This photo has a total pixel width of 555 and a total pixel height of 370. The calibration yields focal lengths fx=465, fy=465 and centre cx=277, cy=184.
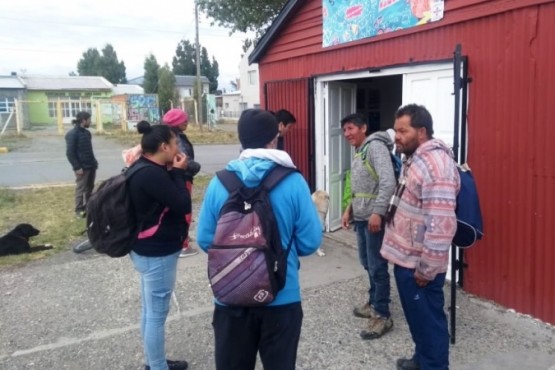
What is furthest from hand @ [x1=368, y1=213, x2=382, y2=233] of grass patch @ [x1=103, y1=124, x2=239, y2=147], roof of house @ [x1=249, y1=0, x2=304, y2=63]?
grass patch @ [x1=103, y1=124, x2=239, y2=147]

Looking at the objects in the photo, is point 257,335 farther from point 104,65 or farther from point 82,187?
point 104,65

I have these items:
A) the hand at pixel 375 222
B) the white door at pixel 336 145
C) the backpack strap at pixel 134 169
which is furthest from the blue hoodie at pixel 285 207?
the white door at pixel 336 145

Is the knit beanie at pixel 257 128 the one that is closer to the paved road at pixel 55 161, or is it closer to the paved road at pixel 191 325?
the paved road at pixel 191 325

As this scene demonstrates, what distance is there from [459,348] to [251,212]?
7.81 feet

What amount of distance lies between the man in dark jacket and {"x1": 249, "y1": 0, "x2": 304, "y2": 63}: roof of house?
323 cm

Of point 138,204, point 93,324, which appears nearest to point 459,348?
point 138,204

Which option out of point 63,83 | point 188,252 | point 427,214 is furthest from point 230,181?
point 63,83

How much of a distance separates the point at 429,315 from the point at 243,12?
1236cm

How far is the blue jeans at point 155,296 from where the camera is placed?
2931 millimetres

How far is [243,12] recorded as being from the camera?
13.5m

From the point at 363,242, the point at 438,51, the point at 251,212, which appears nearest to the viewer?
the point at 251,212

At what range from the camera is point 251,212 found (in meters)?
2.07

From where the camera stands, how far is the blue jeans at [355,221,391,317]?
11.9 feet

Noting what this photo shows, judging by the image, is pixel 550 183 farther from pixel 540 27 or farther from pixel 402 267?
pixel 402 267
